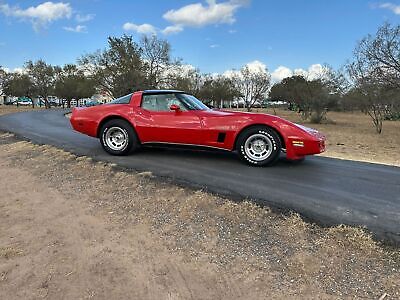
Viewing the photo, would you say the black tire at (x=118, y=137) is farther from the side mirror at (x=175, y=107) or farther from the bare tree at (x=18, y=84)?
the bare tree at (x=18, y=84)

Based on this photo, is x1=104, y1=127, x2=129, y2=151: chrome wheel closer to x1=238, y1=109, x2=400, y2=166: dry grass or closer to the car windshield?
the car windshield

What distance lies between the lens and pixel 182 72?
133 feet

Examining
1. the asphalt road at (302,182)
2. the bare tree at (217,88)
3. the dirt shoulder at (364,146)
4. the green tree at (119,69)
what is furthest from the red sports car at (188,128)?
the bare tree at (217,88)

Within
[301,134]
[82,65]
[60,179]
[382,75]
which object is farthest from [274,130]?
[82,65]

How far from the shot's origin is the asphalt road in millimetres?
3771

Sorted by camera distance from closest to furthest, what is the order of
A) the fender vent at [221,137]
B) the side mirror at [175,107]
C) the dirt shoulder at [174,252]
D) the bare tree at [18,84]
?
the dirt shoulder at [174,252] → the fender vent at [221,137] → the side mirror at [175,107] → the bare tree at [18,84]

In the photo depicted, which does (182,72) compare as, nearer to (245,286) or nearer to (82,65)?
(82,65)

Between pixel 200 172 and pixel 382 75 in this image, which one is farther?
pixel 382 75

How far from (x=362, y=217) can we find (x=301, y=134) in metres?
2.13

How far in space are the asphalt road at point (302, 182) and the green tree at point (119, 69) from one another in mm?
25588

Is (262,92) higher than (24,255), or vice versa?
(262,92)

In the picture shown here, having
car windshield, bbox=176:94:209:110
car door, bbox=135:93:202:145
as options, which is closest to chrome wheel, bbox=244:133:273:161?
car door, bbox=135:93:202:145

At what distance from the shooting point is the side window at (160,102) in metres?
6.24

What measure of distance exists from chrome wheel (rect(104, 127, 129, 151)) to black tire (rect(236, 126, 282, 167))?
7.49 feet
